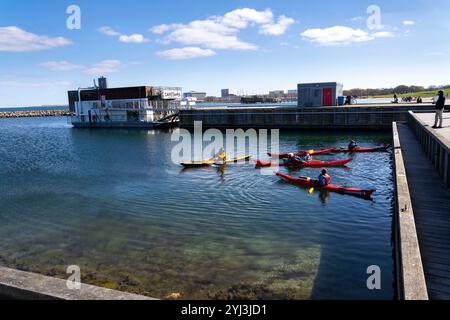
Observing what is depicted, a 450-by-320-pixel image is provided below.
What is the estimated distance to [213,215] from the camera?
20.5m

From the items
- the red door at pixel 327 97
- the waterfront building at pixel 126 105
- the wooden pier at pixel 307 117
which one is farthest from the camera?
the waterfront building at pixel 126 105

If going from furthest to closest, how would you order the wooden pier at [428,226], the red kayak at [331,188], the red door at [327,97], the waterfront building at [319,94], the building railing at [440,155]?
1. the red door at [327,97]
2. the waterfront building at [319,94]
3. the red kayak at [331,188]
4. the building railing at [440,155]
5. the wooden pier at [428,226]

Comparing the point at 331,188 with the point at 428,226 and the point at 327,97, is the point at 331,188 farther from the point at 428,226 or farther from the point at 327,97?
the point at 327,97

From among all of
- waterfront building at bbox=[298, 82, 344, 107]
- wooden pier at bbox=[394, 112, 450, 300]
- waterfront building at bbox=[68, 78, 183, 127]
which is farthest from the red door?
wooden pier at bbox=[394, 112, 450, 300]

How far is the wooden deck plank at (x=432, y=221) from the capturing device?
920 centimetres

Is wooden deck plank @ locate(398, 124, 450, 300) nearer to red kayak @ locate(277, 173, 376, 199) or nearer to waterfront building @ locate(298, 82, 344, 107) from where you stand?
red kayak @ locate(277, 173, 376, 199)

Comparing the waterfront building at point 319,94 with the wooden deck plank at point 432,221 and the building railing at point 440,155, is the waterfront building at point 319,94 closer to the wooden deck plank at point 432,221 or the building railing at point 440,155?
the building railing at point 440,155

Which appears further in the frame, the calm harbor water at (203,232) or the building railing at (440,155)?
the building railing at (440,155)

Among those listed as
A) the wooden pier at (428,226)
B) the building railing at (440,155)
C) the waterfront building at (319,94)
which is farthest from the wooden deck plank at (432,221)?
the waterfront building at (319,94)

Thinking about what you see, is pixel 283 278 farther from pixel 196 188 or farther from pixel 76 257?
pixel 196 188

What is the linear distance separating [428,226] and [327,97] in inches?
2344

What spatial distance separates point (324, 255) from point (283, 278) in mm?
2592

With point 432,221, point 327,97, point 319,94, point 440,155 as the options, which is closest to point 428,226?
point 432,221

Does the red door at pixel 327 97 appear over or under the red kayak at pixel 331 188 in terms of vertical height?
over
